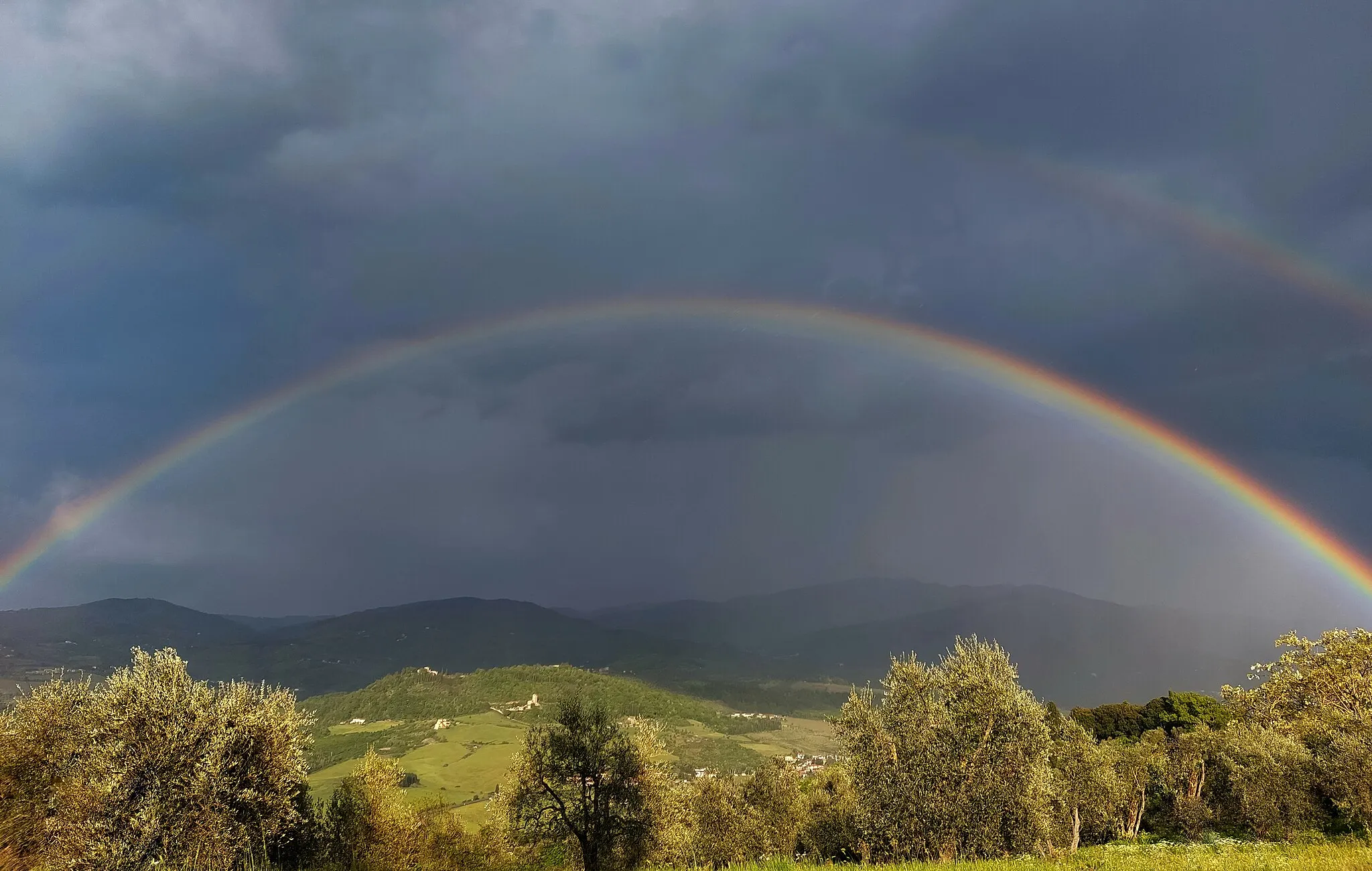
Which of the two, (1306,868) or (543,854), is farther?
(543,854)

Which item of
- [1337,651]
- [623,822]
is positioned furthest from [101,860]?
[1337,651]

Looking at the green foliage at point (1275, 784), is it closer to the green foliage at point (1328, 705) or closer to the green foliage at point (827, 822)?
the green foliage at point (1328, 705)

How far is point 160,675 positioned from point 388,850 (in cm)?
3377

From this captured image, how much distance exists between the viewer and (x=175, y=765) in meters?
27.6

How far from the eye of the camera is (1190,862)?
19125mm

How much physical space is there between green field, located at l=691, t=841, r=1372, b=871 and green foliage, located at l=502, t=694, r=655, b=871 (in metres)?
24.1

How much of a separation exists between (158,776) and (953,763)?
34136 millimetres

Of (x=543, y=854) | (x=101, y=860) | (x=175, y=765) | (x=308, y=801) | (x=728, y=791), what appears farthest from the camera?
(x=728, y=791)

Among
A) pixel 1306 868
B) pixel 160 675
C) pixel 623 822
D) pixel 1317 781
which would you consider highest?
pixel 160 675

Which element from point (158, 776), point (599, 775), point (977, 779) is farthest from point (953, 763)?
point (158, 776)

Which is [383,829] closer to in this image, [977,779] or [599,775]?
[599,775]

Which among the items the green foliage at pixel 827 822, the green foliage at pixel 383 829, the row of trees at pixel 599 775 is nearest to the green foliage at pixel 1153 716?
the green foliage at pixel 827 822

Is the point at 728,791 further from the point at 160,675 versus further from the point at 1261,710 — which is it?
the point at 160,675

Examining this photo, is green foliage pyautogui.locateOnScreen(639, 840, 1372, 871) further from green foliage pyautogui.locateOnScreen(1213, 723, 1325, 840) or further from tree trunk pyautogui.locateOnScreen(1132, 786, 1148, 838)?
tree trunk pyautogui.locateOnScreen(1132, 786, 1148, 838)
